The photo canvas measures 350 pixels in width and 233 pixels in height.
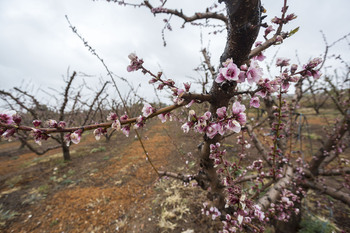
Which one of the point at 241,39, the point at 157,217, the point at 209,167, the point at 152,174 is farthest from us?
the point at 152,174

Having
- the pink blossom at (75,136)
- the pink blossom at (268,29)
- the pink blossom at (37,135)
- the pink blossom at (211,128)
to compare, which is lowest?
the pink blossom at (211,128)

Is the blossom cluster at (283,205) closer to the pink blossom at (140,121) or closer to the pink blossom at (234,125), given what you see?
the pink blossom at (234,125)

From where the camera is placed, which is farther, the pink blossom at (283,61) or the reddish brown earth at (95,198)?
the reddish brown earth at (95,198)

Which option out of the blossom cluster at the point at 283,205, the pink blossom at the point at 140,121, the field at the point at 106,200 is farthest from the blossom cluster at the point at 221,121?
the field at the point at 106,200

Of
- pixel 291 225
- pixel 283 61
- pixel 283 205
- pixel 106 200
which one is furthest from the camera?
pixel 106 200

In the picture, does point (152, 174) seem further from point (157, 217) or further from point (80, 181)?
point (80, 181)

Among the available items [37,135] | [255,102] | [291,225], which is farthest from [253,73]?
[291,225]

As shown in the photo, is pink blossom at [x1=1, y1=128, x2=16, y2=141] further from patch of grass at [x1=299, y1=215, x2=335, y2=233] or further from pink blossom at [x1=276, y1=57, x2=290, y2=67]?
patch of grass at [x1=299, y1=215, x2=335, y2=233]

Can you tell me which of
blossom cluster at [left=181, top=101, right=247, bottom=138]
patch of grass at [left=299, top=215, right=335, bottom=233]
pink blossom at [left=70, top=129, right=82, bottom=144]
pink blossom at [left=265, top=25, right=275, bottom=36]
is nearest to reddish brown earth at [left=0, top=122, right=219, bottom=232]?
patch of grass at [left=299, top=215, right=335, bottom=233]

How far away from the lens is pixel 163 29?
273cm

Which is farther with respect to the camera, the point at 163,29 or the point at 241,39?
the point at 163,29

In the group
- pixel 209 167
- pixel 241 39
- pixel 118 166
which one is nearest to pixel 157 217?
pixel 209 167

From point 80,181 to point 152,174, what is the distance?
2.85m

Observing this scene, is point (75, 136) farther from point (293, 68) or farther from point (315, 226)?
point (315, 226)
